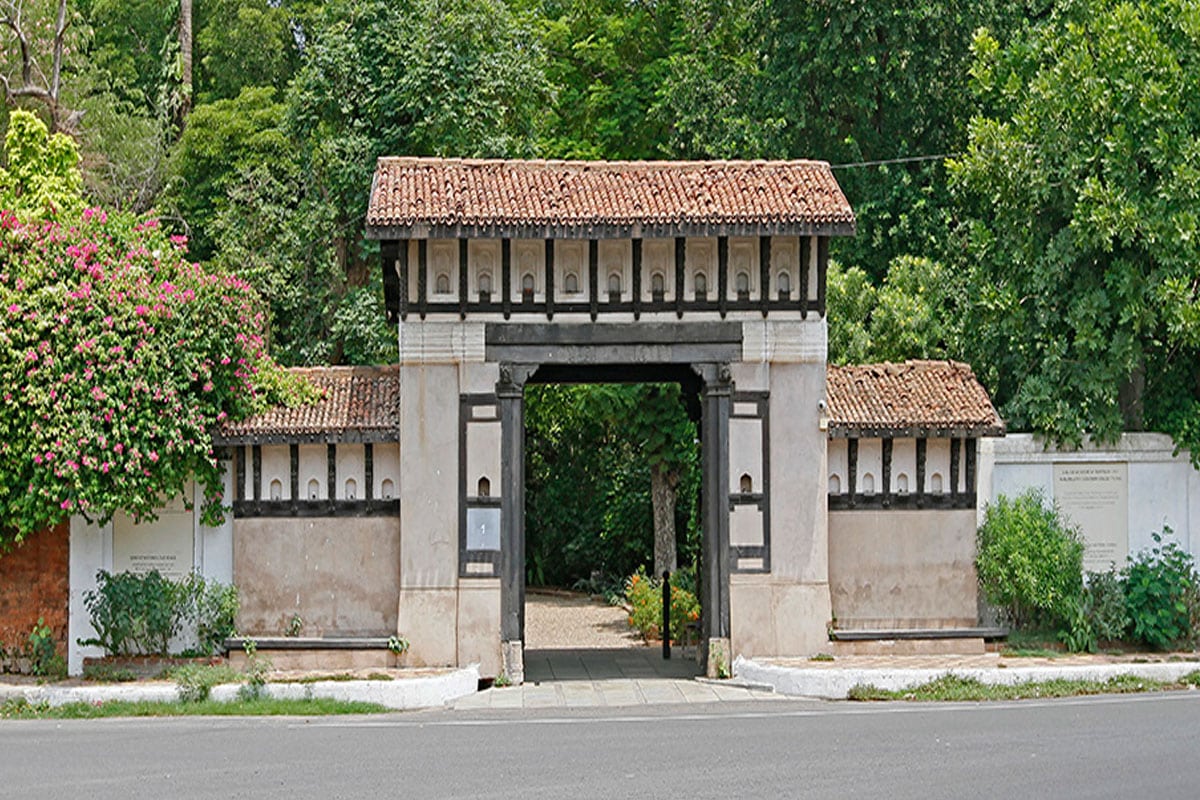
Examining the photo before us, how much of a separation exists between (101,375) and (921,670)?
9302mm

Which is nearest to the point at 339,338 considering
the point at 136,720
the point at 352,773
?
the point at 136,720

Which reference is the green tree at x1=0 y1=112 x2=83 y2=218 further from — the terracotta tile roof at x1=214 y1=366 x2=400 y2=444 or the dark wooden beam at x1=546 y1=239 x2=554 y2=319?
the dark wooden beam at x1=546 y1=239 x2=554 y2=319

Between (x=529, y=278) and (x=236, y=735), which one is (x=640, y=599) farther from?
(x=236, y=735)

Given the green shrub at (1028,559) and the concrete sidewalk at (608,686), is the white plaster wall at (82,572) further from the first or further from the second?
the green shrub at (1028,559)

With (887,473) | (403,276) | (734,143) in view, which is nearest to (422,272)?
(403,276)

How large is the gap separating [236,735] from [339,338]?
47.8 feet

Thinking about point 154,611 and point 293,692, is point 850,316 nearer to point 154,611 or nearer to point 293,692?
point 293,692

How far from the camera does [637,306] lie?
17953 mm

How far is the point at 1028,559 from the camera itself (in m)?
18.2

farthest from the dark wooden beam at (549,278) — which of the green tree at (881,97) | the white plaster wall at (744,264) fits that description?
the green tree at (881,97)

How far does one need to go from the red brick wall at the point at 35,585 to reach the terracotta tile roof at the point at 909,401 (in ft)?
29.4

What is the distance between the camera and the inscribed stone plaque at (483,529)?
58.4 ft

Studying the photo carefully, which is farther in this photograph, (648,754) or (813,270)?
(813,270)

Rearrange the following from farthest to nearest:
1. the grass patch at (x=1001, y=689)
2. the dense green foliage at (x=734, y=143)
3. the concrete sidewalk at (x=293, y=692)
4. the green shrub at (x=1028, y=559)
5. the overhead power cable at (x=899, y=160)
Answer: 1. the overhead power cable at (x=899, y=160)
2. the dense green foliage at (x=734, y=143)
3. the green shrub at (x=1028, y=559)
4. the concrete sidewalk at (x=293, y=692)
5. the grass patch at (x=1001, y=689)
